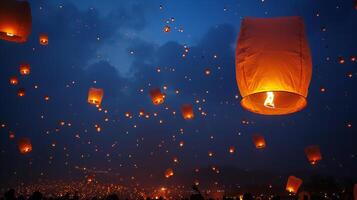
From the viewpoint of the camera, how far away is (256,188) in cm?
3522

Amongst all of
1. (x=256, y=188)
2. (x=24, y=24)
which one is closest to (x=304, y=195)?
(x=24, y=24)

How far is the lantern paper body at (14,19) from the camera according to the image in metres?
3.39

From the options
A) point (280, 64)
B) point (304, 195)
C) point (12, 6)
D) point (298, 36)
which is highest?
point (12, 6)

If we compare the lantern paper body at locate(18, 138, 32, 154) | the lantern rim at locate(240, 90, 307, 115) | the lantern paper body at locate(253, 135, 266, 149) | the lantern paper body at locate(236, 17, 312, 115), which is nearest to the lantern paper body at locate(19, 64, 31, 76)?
the lantern paper body at locate(18, 138, 32, 154)

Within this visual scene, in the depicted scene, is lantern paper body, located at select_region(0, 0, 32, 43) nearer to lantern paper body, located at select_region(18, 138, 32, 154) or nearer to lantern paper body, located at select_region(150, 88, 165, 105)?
lantern paper body, located at select_region(150, 88, 165, 105)

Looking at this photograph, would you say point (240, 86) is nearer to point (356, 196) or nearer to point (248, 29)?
point (248, 29)

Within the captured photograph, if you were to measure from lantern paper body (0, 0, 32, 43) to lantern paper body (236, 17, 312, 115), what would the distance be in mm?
2325

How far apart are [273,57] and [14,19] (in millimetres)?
2589

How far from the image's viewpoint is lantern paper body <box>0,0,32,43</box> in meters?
3.39

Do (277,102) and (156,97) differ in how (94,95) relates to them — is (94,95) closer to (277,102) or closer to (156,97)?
(156,97)

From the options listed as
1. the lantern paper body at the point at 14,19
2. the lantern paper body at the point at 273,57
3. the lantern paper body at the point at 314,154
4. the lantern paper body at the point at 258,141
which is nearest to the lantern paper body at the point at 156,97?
the lantern paper body at the point at 258,141

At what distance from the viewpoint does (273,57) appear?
6.74ft

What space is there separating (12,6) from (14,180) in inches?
890

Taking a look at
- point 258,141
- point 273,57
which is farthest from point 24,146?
point 273,57
